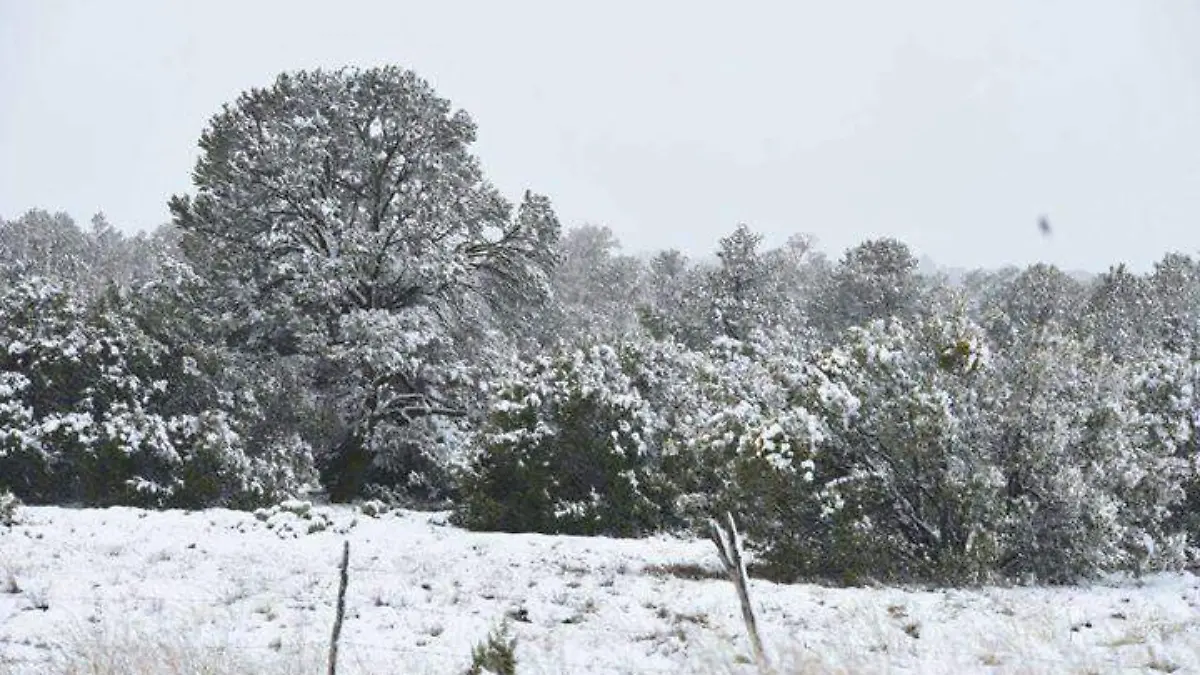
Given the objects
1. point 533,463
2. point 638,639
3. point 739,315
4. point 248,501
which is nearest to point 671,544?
point 533,463

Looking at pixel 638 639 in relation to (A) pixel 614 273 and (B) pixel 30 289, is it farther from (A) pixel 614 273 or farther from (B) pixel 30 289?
(A) pixel 614 273

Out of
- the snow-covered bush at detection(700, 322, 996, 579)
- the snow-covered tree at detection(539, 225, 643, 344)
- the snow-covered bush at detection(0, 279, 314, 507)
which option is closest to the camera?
the snow-covered bush at detection(700, 322, 996, 579)

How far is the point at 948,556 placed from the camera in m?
10.3

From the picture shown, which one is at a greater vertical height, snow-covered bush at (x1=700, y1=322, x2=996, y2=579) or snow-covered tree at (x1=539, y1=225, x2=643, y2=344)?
snow-covered tree at (x1=539, y1=225, x2=643, y2=344)

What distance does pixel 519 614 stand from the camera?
27.7ft

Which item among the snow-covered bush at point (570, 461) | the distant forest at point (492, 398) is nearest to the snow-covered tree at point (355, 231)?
the distant forest at point (492, 398)

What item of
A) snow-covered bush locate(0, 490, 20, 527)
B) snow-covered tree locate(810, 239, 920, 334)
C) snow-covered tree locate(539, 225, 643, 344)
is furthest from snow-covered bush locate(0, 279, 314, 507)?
snow-covered tree locate(810, 239, 920, 334)

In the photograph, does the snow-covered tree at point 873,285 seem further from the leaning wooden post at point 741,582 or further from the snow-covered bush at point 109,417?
the leaning wooden post at point 741,582

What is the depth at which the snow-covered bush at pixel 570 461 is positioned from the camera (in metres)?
16.0

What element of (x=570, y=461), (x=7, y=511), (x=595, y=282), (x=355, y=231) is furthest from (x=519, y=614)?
(x=595, y=282)

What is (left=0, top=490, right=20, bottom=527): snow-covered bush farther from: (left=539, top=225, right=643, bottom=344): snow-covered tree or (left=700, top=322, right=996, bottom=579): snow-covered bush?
(left=539, top=225, right=643, bottom=344): snow-covered tree

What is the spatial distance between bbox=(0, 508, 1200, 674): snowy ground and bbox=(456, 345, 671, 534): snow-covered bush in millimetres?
3430

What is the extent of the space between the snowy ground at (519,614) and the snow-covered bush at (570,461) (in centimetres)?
343

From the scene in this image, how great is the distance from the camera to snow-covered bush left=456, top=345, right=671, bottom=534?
16.0 meters
